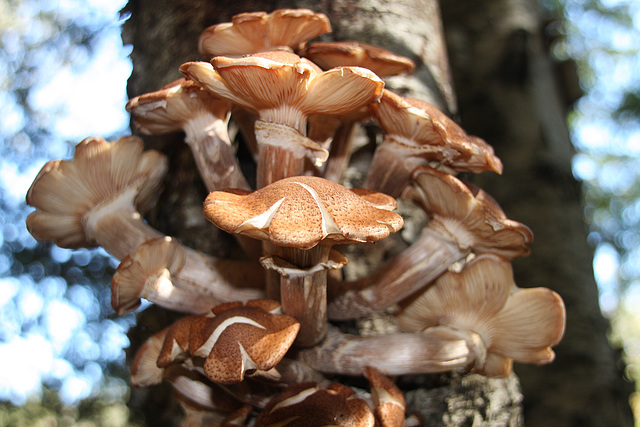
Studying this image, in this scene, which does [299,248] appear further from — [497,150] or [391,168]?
[497,150]

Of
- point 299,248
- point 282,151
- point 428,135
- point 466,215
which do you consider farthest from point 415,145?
point 299,248

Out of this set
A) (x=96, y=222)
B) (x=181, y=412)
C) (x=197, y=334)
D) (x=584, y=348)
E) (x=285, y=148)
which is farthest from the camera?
(x=584, y=348)

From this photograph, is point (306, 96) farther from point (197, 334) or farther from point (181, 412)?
point (181, 412)

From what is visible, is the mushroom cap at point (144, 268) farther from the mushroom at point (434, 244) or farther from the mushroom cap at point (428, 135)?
the mushroom cap at point (428, 135)

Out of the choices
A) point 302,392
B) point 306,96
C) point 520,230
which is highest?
point 306,96

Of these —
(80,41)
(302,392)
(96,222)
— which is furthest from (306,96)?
(80,41)

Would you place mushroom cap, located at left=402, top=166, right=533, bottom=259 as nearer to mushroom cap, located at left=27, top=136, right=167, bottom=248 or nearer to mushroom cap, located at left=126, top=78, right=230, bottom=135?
mushroom cap, located at left=126, top=78, right=230, bottom=135

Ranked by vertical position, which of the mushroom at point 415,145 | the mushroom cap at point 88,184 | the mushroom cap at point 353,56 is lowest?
the mushroom cap at point 88,184

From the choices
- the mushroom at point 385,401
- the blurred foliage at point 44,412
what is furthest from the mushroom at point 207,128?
the blurred foliage at point 44,412
